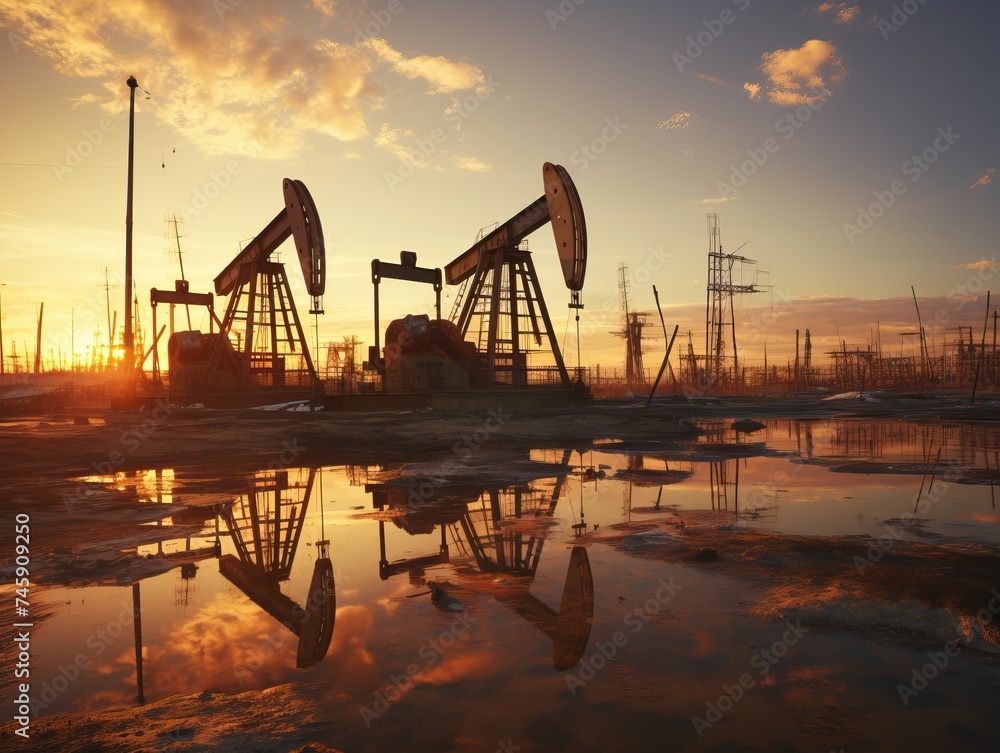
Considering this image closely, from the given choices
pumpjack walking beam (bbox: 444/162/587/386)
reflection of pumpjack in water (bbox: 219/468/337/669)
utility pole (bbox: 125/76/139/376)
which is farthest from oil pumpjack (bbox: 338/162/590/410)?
reflection of pumpjack in water (bbox: 219/468/337/669)

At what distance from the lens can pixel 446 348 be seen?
26031 mm

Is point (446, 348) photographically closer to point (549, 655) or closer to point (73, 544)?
point (73, 544)

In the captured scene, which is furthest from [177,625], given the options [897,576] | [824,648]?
[897,576]

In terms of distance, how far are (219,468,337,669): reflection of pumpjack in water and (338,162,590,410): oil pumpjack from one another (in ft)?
48.6

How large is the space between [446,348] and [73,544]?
20073 millimetres

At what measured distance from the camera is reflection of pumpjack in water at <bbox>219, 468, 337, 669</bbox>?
4.17 meters
